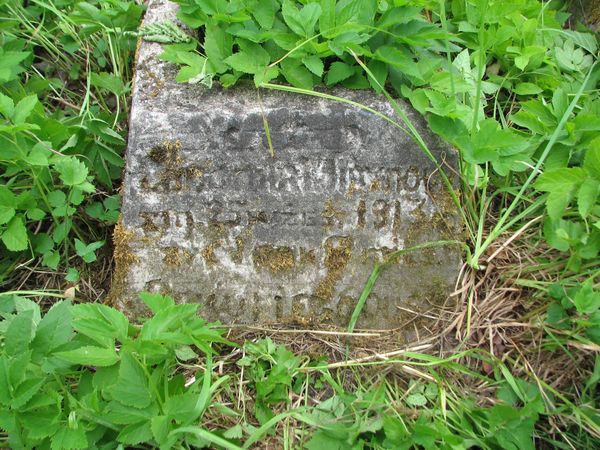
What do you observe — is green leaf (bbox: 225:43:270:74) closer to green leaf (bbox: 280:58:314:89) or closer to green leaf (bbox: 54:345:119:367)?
green leaf (bbox: 280:58:314:89)

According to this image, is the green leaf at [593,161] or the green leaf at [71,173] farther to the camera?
the green leaf at [71,173]

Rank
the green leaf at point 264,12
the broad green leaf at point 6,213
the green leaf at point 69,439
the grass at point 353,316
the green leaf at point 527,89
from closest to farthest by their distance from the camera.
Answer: the green leaf at point 69,439 → the grass at point 353,316 → the broad green leaf at point 6,213 → the green leaf at point 264,12 → the green leaf at point 527,89

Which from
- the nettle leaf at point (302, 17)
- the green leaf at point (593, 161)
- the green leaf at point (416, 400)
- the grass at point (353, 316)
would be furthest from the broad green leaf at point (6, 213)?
the green leaf at point (593, 161)

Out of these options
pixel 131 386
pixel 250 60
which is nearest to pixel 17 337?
pixel 131 386

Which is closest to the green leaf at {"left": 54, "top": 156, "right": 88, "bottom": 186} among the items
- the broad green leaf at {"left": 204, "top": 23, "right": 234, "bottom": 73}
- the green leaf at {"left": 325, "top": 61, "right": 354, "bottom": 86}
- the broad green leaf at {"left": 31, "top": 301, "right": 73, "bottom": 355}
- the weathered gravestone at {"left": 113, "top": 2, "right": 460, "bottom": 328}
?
the weathered gravestone at {"left": 113, "top": 2, "right": 460, "bottom": 328}

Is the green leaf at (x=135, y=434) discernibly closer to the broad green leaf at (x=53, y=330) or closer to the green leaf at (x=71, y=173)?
the broad green leaf at (x=53, y=330)

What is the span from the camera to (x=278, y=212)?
82.3 inches

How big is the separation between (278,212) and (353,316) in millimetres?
498

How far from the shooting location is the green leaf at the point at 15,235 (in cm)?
205

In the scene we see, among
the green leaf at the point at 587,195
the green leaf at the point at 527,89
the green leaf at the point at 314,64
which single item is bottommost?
the green leaf at the point at 587,195

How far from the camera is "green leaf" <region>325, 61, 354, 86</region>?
2.13 metres

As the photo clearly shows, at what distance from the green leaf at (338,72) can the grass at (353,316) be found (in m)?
0.06

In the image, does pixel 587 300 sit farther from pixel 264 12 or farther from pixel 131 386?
pixel 264 12

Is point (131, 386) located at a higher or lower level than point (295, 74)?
lower
